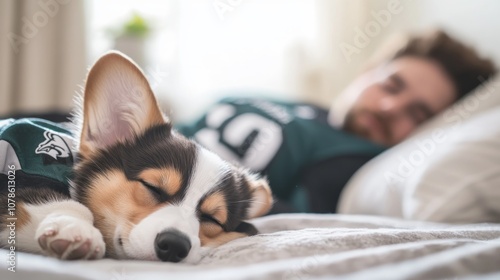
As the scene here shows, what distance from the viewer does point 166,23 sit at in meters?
3.23

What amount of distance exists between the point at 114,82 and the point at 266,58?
2.46 meters

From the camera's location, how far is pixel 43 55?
9.30 feet

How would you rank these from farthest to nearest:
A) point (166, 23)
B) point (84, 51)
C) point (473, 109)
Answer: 1. point (166, 23)
2. point (84, 51)
3. point (473, 109)

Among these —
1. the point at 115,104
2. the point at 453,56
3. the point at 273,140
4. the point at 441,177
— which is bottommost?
the point at 273,140

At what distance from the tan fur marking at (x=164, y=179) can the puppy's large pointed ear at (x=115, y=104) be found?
142 millimetres

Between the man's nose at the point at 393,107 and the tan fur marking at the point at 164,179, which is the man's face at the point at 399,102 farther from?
the tan fur marking at the point at 164,179

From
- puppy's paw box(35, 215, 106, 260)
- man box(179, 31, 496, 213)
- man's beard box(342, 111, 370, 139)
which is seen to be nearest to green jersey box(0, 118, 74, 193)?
puppy's paw box(35, 215, 106, 260)

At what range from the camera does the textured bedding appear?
60 cm

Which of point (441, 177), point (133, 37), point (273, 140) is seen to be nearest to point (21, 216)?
point (441, 177)

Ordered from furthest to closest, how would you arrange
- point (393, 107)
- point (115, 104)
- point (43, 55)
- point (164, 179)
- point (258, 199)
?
point (43, 55), point (393, 107), point (258, 199), point (115, 104), point (164, 179)

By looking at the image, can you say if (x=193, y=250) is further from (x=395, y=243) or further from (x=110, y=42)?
(x=110, y=42)

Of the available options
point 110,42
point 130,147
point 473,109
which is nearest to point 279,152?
point 473,109

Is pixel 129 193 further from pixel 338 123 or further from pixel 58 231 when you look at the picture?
pixel 338 123

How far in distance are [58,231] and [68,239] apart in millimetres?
32
